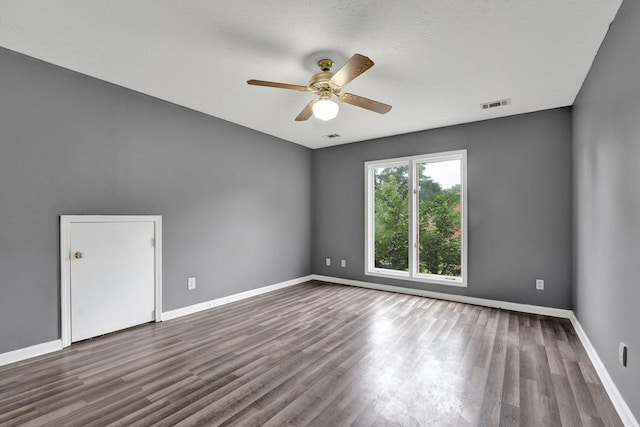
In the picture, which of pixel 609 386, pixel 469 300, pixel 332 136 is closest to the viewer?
pixel 609 386

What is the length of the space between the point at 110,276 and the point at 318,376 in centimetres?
235

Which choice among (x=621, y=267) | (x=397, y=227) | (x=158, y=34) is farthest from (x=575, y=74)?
(x=158, y=34)

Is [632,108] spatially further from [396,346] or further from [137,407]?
[137,407]

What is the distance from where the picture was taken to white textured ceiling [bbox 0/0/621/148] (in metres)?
2.04

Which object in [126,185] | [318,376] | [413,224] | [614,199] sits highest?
[126,185]

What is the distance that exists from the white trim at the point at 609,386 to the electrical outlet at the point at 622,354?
22 centimetres

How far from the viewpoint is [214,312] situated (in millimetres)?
3871

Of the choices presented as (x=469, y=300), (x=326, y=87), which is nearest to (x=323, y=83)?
(x=326, y=87)

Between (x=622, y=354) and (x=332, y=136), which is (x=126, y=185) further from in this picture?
(x=622, y=354)

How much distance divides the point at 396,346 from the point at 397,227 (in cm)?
251

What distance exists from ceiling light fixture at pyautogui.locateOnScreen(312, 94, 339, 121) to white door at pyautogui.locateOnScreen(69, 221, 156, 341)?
228 centimetres

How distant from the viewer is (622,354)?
192 cm

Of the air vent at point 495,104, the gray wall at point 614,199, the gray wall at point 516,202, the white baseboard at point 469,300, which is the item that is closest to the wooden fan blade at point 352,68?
the gray wall at point 614,199

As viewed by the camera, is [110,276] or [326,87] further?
[110,276]
